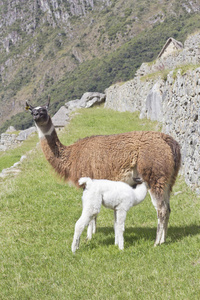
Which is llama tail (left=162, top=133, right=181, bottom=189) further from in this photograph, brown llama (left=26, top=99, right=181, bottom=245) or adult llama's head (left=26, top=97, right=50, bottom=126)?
adult llama's head (left=26, top=97, right=50, bottom=126)

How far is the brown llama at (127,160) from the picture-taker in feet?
16.7

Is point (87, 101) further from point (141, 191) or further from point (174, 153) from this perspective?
point (141, 191)

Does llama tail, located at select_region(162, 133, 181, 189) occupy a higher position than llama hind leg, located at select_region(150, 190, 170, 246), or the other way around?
llama tail, located at select_region(162, 133, 181, 189)

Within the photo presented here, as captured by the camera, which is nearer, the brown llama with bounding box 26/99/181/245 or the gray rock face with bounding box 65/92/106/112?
the brown llama with bounding box 26/99/181/245

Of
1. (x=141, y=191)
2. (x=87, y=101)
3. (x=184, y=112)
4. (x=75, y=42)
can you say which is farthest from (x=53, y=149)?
(x=75, y=42)

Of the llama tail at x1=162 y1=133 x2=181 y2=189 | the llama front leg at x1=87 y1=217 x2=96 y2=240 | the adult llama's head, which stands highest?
the adult llama's head

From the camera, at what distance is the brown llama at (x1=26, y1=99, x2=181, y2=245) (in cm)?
508

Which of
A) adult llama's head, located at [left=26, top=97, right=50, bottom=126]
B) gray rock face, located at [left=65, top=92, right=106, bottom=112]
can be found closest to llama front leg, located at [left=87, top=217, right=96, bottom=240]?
adult llama's head, located at [left=26, top=97, right=50, bottom=126]

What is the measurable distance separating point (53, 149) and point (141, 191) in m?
2.00

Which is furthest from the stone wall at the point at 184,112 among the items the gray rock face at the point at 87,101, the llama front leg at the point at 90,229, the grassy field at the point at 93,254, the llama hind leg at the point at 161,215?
the gray rock face at the point at 87,101

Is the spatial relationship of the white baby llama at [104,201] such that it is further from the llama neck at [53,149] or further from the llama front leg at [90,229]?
the llama neck at [53,149]

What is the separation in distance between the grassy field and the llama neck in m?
1.15

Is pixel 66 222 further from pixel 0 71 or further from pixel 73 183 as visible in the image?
pixel 0 71

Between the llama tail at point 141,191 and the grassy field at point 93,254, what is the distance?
0.65 m
